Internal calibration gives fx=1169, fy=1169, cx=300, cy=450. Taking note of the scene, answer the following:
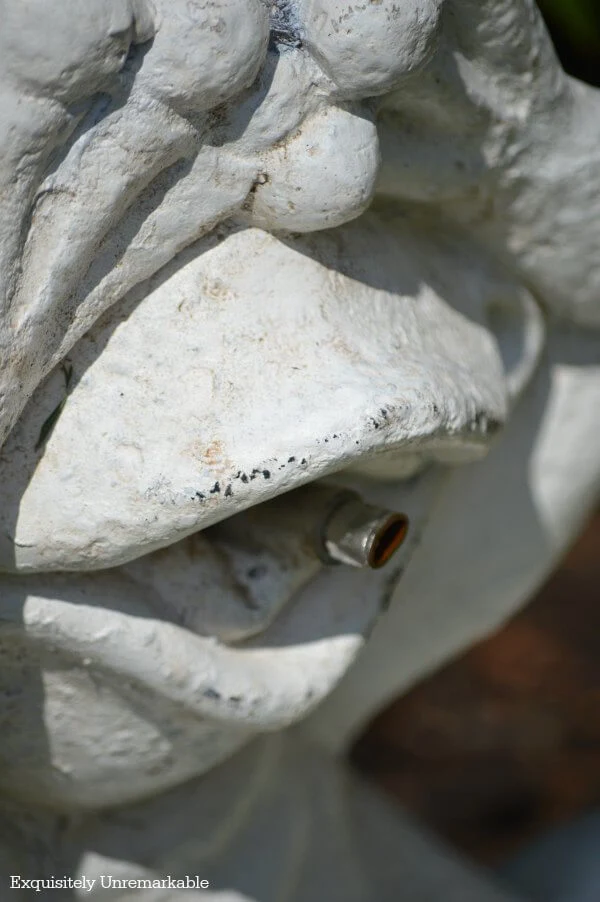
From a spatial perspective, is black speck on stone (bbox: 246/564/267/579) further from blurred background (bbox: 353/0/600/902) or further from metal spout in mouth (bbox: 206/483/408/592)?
blurred background (bbox: 353/0/600/902)

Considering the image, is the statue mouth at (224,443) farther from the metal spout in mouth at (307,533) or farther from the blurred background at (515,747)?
the blurred background at (515,747)

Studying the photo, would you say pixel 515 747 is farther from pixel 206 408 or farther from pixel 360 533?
pixel 206 408

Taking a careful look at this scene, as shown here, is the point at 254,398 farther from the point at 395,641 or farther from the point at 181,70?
the point at 395,641

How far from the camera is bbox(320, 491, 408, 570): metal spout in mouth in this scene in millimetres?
656

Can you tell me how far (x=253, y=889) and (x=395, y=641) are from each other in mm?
232

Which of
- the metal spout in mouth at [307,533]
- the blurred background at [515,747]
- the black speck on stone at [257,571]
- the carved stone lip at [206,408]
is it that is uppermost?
the carved stone lip at [206,408]

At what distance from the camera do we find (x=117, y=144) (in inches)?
19.3

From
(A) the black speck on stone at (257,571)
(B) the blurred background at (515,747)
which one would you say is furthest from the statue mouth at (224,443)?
(B) the blurred background at (515,747)

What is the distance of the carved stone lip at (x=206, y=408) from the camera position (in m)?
0.54

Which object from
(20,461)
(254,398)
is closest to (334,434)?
(254,398)

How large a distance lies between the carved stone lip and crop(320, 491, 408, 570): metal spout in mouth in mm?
87

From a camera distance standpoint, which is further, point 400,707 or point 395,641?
point 400,707

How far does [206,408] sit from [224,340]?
0.04 meters

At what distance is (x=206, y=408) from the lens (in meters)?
0.55
